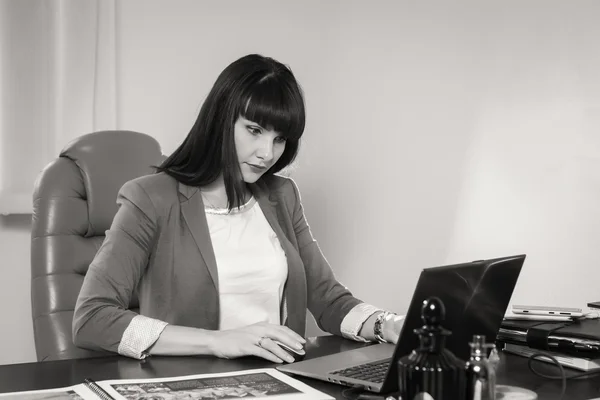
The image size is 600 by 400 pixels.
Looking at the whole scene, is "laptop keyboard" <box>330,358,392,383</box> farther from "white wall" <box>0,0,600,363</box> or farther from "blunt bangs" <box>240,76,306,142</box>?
"white wall" <box>0,0,600,363</box>

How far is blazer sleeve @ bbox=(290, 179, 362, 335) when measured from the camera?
184 centimetres

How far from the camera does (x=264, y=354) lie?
1.38m

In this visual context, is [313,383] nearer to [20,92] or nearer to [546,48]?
[20,92]

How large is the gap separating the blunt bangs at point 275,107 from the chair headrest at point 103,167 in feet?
1.23

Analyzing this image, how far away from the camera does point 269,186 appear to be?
6.77ft

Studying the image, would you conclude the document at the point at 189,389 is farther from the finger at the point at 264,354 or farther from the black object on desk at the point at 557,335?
the black object on desk at the point at 557,335

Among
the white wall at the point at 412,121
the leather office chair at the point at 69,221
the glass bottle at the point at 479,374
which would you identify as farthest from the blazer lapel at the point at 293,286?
the glass bottle at the point at 479,374

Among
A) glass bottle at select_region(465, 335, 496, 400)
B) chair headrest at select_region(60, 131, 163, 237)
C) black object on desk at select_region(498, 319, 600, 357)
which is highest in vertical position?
chair headrest at select_region(60, 131, 163, 237)

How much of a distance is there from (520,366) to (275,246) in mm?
760

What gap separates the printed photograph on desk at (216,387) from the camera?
112 cm

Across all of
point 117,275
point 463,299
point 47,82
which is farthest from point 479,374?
point 47,82

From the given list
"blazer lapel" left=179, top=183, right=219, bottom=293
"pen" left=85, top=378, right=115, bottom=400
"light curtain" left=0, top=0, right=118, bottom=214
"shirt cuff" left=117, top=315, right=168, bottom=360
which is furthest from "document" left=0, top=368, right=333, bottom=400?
"light curtain" left=0, top=0, right=118, bottom=214

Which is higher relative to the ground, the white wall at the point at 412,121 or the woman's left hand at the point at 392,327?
the white wall at the point at 412,121

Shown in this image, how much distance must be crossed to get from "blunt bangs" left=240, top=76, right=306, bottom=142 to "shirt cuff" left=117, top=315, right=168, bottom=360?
55cm
